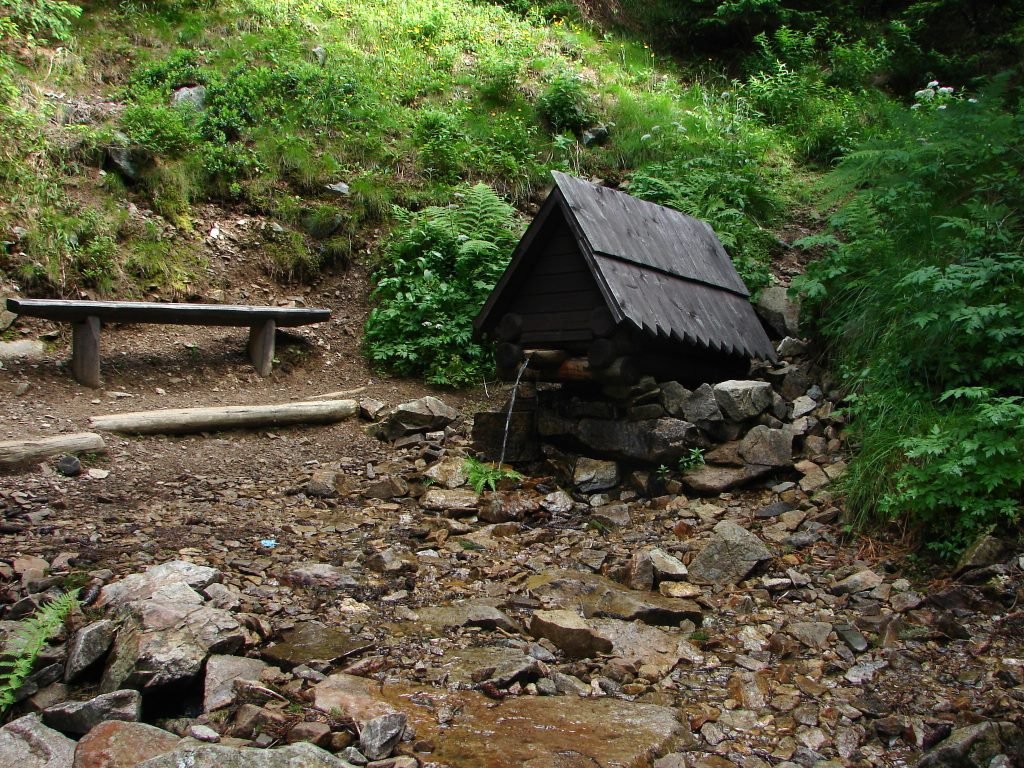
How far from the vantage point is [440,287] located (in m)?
10.1

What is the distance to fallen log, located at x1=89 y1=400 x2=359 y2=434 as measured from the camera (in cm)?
712

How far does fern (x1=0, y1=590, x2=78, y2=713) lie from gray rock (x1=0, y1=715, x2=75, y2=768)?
0.32 m

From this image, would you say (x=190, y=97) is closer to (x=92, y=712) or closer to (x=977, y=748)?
(x=92, y=712)

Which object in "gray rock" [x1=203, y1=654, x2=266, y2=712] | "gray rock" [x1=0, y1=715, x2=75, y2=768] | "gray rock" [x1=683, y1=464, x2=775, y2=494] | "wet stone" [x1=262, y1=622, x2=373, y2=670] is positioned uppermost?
"gray rock" [x1=683, y1=464, x2=775, y2=494]

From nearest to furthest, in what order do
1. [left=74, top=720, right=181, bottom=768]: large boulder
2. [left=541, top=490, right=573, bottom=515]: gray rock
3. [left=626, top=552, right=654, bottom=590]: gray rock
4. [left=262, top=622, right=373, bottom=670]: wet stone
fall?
[left=74, top=720, right=181, bottom=768]: large boulder
[left=262, top=622, right=373, bottom=670]: wet stone
[left=626, top=552, right=654, bottom=590]: gray rock
[left=541, top=490, right=573, bottom=515]: gray rock

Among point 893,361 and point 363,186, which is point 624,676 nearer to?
point 893,361

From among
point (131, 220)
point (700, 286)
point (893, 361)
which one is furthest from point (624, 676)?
point (131, 220)

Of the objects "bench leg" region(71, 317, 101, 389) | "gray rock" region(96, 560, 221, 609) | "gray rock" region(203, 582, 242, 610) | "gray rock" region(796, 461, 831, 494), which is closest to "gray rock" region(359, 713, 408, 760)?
"gray rock" region(203, 582, 242, 610)

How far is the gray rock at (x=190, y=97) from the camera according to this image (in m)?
11.9

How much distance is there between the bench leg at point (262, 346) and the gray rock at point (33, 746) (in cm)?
672

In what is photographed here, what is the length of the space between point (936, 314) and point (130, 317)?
7714mm

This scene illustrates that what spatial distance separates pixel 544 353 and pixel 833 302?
9.77 ft

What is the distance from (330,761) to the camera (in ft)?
8.91

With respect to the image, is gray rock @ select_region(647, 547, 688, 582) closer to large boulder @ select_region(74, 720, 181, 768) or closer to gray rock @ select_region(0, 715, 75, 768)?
large boulder @ select_region(74, 720, 181, 768)
